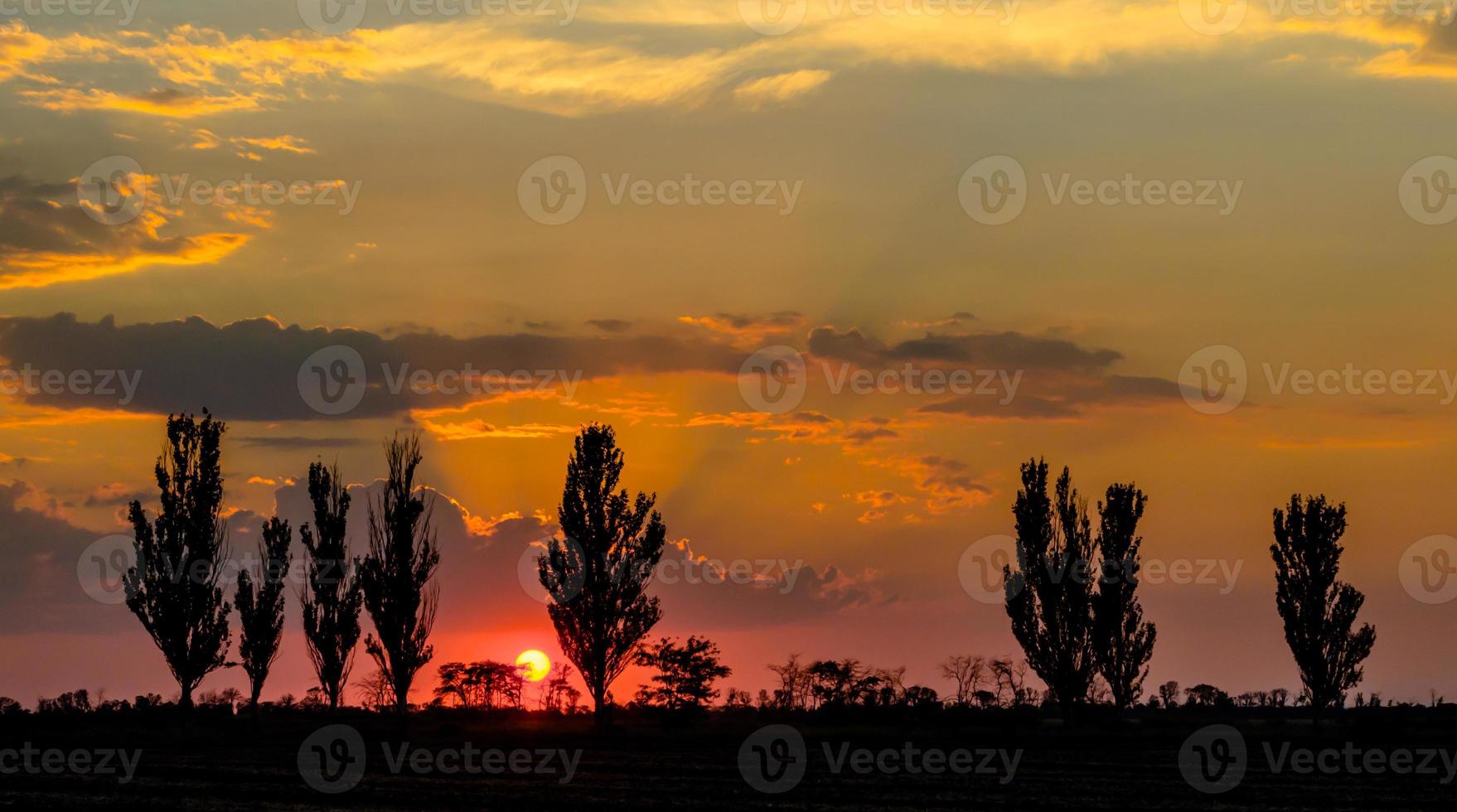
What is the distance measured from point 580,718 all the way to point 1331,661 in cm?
4161

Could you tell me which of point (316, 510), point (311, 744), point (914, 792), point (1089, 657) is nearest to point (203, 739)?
point (311, 744)

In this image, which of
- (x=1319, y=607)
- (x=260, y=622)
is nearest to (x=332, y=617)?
(x=260, y=622)

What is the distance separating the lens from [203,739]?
61438 millimetres

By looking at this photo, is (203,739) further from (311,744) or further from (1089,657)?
(1089,657)

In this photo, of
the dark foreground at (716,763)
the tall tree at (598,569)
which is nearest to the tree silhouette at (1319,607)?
the dark foreground at (716,763)

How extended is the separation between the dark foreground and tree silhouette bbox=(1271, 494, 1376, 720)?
2818 millimetres

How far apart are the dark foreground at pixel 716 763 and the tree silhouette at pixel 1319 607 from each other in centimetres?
282

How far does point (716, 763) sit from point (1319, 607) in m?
45.6

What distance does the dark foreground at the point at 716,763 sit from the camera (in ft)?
113

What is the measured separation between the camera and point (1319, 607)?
7769 centimetres

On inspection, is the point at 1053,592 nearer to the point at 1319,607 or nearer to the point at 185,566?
the point at 1319,607

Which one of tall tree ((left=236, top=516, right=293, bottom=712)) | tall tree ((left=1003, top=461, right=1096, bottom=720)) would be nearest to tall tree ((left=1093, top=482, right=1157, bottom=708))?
tall tree ((left=1003, top=461, right=1096, bottom=720))

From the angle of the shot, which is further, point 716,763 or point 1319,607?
point 1319,607

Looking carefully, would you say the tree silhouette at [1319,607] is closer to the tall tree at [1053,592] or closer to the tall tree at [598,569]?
the tall tree at [1053,592]
